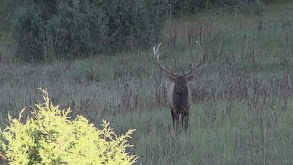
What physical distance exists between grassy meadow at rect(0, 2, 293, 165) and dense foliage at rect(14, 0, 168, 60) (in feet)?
3.05

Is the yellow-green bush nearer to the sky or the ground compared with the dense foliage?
nearer to the sky

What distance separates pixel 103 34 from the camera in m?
22.0

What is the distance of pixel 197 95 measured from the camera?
1201cm

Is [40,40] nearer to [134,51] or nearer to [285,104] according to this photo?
[134,51]

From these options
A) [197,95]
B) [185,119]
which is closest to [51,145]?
[185,119]

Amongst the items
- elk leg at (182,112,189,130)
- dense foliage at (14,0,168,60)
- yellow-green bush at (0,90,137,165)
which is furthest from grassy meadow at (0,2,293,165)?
yellow-green bush at (0,90,137,165)

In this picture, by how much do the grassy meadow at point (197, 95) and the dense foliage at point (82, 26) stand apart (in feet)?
3.05

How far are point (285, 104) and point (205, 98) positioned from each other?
2289 mm

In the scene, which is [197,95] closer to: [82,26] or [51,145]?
[51,145]

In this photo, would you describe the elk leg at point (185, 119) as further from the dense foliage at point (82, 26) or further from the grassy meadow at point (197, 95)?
the dense foliage at point (82, 26)

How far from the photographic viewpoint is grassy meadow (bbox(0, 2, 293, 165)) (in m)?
7.83

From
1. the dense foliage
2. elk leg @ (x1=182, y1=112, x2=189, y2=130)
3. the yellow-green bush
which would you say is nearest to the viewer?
the yellow-green bush

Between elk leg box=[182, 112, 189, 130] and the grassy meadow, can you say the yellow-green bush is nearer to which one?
the grassy meadow

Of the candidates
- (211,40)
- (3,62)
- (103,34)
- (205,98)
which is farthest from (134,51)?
(205,98)
